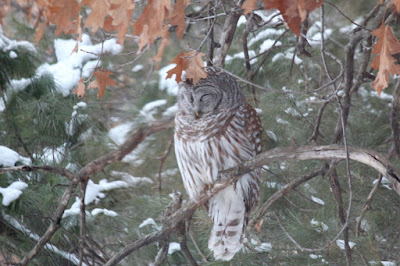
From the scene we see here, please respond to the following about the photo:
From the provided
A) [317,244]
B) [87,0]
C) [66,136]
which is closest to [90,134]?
[66,136]

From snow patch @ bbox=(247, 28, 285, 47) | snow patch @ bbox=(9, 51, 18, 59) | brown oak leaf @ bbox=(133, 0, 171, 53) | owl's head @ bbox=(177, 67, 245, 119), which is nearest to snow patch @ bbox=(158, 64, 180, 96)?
snow patch @ bbox=(247, 28, 285, 47)

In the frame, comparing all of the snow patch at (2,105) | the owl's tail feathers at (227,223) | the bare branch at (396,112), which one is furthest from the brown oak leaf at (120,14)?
the snow patch at (2,105)

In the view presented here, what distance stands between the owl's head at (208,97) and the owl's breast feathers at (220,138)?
0.05 meters

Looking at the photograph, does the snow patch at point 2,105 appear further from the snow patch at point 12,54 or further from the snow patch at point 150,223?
the snow patch at point 150,223

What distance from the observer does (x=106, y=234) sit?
4359 millimetres

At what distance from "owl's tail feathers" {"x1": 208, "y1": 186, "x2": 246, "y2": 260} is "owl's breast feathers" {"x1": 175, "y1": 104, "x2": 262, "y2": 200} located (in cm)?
34

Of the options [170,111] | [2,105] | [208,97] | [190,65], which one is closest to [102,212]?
[170,111]

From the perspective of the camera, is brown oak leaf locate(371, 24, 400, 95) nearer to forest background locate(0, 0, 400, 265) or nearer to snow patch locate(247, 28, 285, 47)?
forest background locate(0, 0, 400, 265)

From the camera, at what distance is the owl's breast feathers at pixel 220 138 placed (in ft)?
12.0

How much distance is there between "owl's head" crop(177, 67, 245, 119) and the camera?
3643mm

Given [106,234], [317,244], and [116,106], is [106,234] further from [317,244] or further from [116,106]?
[116,106]

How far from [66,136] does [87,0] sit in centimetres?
265

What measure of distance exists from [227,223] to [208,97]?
100cm

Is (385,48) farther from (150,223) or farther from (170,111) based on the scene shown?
(150,223)
